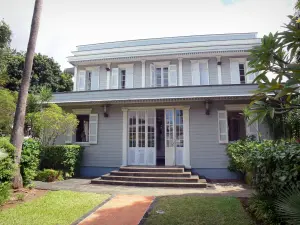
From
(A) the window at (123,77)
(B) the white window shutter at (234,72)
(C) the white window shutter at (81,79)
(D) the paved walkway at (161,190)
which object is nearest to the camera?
(D) the paved walkway at (161,190)

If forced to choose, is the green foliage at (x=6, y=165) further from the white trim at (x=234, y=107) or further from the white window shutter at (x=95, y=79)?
the white trim at (x=234, y=107)

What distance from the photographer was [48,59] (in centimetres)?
2256

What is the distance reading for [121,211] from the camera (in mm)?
5500

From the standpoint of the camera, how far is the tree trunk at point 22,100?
691 centimetres

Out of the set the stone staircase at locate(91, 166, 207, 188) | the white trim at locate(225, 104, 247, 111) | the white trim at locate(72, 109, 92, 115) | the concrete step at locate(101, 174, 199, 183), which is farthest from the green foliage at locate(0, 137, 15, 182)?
the white trim at locate(225, 104, 247, 111)

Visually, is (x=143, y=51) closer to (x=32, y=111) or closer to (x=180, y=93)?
(x=180, y=93)

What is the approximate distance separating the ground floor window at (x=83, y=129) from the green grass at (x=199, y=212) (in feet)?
22.8

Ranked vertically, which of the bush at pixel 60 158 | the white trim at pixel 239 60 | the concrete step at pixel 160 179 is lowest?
the concrete step at pixel 160 179

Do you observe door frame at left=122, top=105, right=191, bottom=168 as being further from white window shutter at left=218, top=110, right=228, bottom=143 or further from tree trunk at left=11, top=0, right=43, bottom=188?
Result: tree trunk at left=11, top=0, right=43, bottom=188

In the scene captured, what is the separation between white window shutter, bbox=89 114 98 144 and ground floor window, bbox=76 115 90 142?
0.46m

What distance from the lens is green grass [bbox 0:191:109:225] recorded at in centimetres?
481

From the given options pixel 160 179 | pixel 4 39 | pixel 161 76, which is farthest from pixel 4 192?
pixel 161 76

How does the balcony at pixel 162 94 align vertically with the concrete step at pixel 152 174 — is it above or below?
above

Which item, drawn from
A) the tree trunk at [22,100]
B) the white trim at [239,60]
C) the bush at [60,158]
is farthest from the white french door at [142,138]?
the white trim at [239,60]
